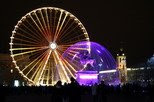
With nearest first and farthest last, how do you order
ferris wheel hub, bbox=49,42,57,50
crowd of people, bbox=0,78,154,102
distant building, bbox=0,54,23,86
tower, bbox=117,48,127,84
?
crowd of people, bbox=0,78,154,102 < ferris wheel hub, bbox=49,42,57,50 < distant building, bbox=0,54,23,86 < tower, bbox=117,48,127,84

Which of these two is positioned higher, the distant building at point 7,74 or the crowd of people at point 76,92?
the distant building at point 7,74

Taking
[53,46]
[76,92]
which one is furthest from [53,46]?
[76,92]

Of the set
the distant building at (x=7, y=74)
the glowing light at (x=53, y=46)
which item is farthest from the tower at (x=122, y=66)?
the glowing light at (x=53, y=46)

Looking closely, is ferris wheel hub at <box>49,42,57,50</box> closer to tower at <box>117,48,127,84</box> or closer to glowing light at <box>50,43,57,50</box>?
glowing light at <box>50,43,57,50</box>

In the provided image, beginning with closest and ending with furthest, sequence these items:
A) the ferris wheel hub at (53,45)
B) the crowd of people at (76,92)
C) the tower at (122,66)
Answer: the crowd of people at (76,92)
the ferris wheel hub at (53,45)
the tower at (122,66)

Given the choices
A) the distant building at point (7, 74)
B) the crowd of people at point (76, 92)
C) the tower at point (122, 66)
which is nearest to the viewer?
the crowd of people at point (76, 92)

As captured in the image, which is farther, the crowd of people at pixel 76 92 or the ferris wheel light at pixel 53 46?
the ferris wheel light at pixel 53 46

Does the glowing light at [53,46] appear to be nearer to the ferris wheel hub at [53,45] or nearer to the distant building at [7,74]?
the ferris wheel hub at [53,45]

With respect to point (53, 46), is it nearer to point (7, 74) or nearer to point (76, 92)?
point (76, 92)

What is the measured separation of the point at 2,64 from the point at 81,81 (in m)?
55.4

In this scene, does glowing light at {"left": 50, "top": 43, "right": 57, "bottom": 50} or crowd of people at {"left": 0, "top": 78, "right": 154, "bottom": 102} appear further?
glowing light at {"left": 50, "top": 43, "right": 57, "bottom": 50}

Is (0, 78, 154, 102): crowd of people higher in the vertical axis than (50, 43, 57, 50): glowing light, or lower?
lower

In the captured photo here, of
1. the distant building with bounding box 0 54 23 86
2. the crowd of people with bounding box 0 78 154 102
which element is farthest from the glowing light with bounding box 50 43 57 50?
the distant building with bounding box 0 54 23 86

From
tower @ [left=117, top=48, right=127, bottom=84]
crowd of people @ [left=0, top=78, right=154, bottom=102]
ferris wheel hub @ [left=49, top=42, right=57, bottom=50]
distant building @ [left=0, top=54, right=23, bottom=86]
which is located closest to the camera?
crowd of people @ [left=0, top=78, right=154, bottom=102]
